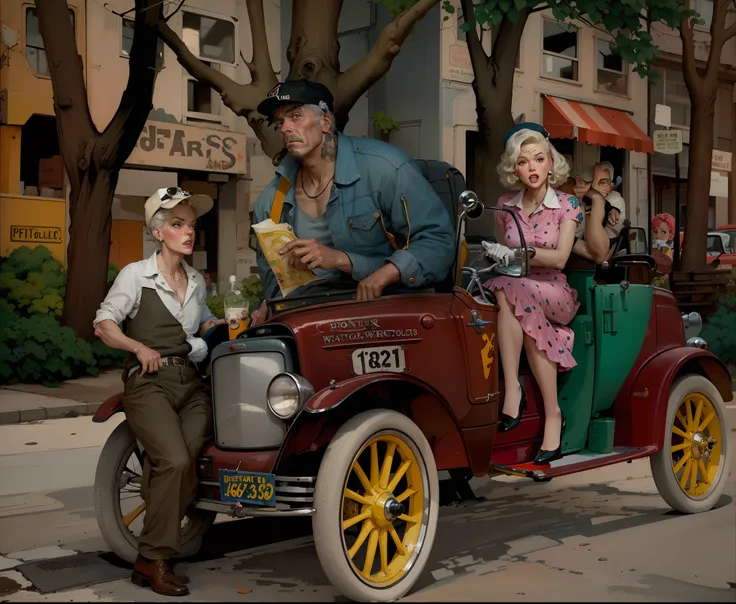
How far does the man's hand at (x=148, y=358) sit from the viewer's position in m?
4.69

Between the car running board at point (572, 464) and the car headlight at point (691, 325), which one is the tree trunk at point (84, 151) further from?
the car running board at point (572, 464)

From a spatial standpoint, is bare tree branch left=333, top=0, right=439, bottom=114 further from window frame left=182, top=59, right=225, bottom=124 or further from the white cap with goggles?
window frame left=182, top=59, right=225, bottom=124

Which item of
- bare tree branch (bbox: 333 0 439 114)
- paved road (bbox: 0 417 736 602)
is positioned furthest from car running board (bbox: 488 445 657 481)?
bare tree branch (bbox: 333 0 439 114)

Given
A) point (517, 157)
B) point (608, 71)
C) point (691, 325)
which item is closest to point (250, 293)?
point (691, 325)

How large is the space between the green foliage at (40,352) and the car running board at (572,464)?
9.19 m

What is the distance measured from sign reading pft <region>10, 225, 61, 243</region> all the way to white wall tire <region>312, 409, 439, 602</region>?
14566 millimetres

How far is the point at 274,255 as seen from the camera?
5.02 m

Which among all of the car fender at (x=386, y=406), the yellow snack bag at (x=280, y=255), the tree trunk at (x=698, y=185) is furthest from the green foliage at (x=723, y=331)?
the yellow snack bag at (x=280, y=255)

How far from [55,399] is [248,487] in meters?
8.42

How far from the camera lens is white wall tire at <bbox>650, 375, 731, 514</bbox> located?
598 cm

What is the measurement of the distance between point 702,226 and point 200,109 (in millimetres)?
10079

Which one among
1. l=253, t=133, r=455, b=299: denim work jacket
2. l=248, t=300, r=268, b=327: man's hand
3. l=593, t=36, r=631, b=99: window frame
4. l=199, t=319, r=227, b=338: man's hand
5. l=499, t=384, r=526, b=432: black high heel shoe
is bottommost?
l=499, t=384, r=526, b=432: black high heel shoe

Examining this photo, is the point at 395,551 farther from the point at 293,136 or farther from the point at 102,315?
the point at 293,136

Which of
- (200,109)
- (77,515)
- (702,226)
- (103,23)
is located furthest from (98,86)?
(77,515)
